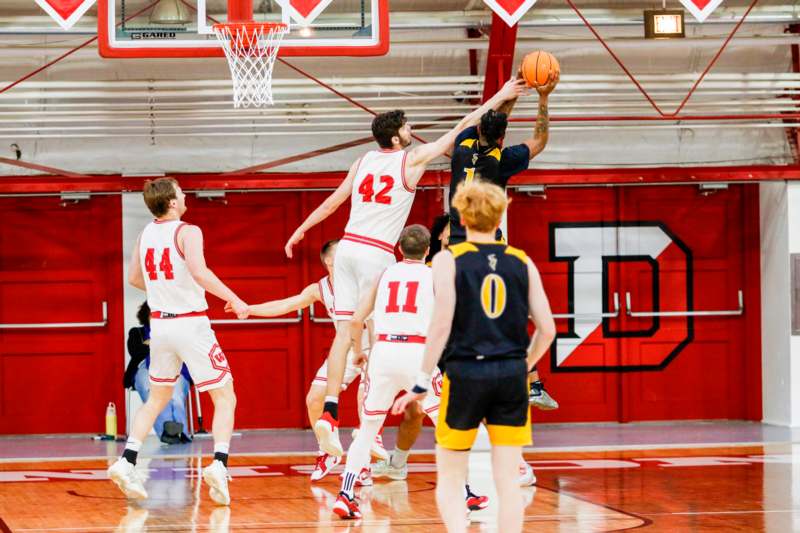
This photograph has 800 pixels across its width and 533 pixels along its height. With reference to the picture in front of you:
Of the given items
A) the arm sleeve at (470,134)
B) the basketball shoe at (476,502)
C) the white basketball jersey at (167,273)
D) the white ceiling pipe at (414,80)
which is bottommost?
the basketball shoe at (476,502)

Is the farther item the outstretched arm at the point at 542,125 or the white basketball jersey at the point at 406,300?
the outstretched arm at the point at 542,125

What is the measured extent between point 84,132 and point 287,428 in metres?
4.05

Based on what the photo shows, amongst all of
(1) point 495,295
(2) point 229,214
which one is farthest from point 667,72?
(1) point 495,295

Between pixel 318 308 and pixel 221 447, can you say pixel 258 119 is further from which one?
pixel 221 447

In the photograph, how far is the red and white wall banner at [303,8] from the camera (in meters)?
10.5

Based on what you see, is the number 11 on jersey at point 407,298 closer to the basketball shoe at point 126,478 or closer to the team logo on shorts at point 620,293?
the basketball shoe at point 126,478

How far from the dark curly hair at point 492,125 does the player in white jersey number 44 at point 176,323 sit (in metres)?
2.02

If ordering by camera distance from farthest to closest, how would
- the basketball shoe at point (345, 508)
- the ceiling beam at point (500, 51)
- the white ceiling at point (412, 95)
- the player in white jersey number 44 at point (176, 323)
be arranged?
the white ceiling at point (412, 95) → the ceiling beam at point (500, 51) → the player in white jersey number 44 at point (176, 323) → the basketball shoe at point (345, 508)

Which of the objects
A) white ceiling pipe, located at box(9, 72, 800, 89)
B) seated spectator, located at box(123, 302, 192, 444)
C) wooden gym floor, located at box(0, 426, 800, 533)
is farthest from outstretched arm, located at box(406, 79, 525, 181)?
seated spectator, located at box(123, 302, 192, 444)

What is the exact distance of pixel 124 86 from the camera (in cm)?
1348

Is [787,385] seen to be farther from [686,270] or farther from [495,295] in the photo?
[495,295]

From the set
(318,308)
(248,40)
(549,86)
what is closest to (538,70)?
(549,86)

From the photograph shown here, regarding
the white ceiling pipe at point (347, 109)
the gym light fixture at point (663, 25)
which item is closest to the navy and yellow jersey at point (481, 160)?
the white ceiling pipe at point (347, 109)

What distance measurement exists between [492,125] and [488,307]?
8.93 feet
